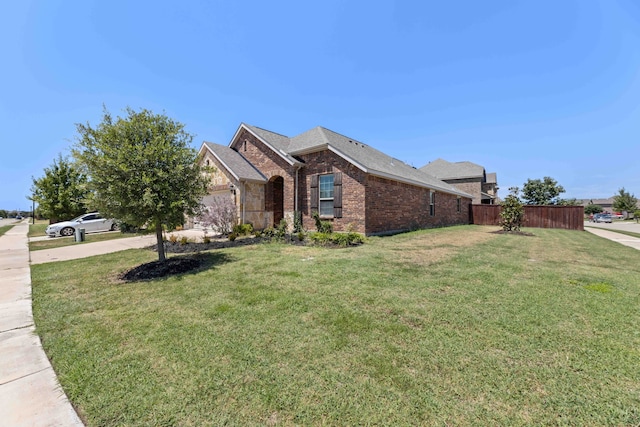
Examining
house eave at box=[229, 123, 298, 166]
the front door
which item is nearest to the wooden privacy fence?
the front door

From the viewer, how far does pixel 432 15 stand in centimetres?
1057

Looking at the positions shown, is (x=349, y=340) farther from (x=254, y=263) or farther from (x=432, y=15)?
(x=432, y=15)

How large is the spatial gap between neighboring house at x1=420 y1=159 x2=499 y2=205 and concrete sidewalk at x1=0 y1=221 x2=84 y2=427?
3321cm

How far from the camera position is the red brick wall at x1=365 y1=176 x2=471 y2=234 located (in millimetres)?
11617

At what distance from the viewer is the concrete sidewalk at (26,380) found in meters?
1.99

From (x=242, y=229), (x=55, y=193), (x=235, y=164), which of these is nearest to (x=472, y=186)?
(x=235, y=164)

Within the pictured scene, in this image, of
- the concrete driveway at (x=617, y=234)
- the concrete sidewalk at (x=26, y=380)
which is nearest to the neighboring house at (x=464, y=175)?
the concrete driveway at (x=617, y=234)

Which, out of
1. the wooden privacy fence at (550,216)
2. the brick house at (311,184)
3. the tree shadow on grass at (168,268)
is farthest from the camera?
the wooden privacy fence at (550,216)

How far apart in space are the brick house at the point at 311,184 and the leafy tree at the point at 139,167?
5.73m

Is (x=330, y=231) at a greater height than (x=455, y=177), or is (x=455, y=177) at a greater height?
(x=455, y=177)

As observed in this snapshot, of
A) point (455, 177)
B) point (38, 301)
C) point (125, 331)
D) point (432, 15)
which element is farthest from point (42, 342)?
point (455, 177)

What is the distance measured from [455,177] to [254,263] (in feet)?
98.7

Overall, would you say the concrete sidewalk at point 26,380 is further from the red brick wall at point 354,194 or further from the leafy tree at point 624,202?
the leafy tree at point 624,202

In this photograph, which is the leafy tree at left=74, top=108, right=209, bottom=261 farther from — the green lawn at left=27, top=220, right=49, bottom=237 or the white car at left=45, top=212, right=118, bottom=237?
the green lawn at left=27, top=220, right=49, bottom=237
